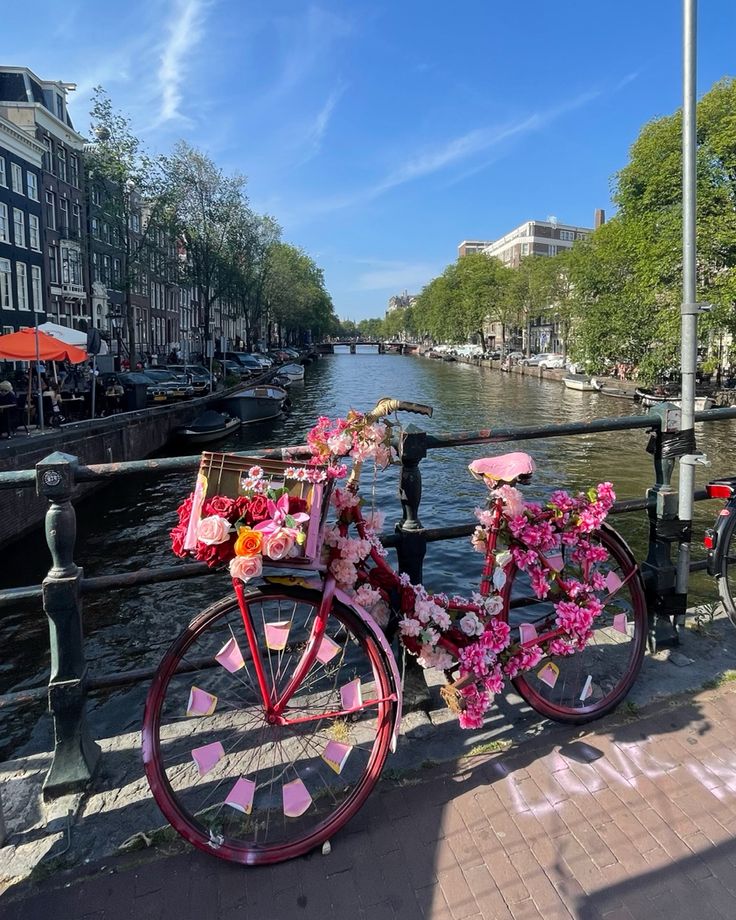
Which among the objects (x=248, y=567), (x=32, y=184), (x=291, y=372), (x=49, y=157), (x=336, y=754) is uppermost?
(x=49, y=157)

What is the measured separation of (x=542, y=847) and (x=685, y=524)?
6.18 ft

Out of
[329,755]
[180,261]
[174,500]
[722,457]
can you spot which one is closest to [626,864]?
[329,755]

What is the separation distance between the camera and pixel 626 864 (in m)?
2.05

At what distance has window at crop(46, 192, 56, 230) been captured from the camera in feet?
138

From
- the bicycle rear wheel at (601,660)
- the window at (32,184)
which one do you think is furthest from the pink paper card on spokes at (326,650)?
the window at (32,184)

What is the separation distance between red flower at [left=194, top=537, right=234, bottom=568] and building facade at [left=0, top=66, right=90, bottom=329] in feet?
127

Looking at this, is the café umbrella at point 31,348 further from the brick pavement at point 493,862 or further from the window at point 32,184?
the window at point 32,184

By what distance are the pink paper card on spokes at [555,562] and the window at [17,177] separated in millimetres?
40127

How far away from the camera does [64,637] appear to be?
2.37m

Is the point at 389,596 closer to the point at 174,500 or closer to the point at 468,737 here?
the point at 468,737

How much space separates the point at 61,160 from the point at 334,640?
49.2 meters

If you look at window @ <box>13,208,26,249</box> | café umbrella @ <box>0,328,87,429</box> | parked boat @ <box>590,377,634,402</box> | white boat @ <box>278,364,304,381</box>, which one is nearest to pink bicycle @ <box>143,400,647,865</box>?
café umbrella @ <box>0,328,87,429</box>

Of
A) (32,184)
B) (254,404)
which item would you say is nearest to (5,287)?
(32,184)

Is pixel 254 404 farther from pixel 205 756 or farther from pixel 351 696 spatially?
pixel 205 756
